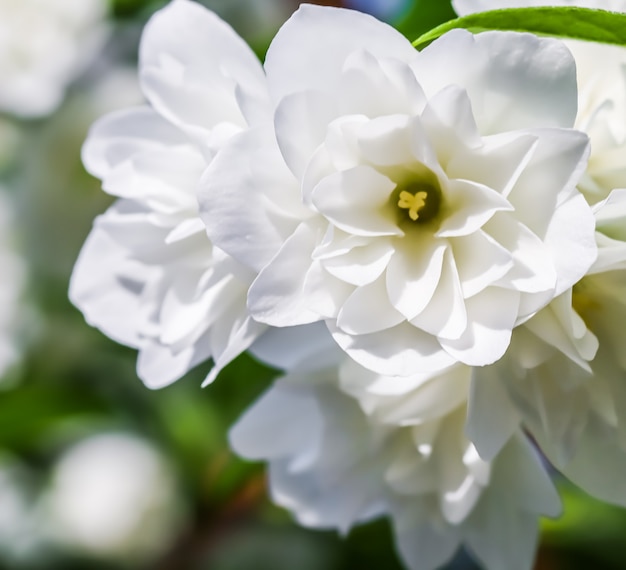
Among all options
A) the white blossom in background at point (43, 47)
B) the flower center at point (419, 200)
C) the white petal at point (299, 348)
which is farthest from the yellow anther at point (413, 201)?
the white blossom in background at point (43, 47)

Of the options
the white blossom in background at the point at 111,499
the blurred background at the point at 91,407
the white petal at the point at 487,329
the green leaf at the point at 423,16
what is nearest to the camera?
the white petal at the point at 487,329

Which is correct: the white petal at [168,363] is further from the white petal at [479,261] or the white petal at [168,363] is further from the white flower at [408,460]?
the white petal at [479,261]

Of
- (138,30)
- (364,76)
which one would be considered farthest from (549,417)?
(138,30)

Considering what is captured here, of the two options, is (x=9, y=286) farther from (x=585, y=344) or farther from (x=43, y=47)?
(x=585, y=344)

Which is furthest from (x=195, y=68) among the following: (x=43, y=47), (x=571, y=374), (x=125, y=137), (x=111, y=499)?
(x=111, y=499)

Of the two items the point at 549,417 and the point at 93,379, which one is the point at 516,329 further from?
the point at 93,379
